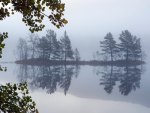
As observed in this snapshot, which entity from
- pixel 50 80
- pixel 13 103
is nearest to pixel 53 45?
pixel 50 80

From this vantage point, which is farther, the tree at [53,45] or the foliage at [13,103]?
the tree at [53,45]

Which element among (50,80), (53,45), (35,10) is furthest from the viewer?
(53,45)

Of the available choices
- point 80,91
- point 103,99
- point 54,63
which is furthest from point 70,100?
point 54,63

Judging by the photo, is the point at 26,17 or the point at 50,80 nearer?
the point at 26,17

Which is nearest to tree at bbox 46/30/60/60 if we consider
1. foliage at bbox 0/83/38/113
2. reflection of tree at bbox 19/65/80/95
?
reflection of tree at bbox 19/65/80/95

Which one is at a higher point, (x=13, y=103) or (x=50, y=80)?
(x=13, y=103)

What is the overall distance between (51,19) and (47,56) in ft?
316

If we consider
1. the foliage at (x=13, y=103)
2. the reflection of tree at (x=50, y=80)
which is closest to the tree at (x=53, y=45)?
the reflection of tree at (x=50, y=80)

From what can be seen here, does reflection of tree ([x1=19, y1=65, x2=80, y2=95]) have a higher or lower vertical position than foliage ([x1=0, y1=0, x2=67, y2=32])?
lower

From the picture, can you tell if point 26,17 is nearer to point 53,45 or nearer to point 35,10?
point 35,10

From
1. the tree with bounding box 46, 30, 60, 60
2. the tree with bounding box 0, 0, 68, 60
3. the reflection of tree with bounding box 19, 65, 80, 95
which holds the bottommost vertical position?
the reflection of tree with bounding box 19, 65, 80, 95

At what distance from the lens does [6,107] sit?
4879mm

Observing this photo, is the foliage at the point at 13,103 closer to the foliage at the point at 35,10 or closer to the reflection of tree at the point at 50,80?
the foliage at the point at 35,10

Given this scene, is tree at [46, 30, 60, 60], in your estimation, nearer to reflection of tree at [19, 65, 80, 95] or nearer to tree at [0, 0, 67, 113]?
reflection of tree at [19, 65, 80, 95]
